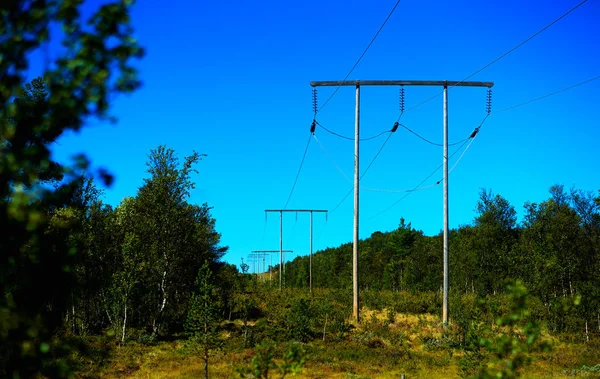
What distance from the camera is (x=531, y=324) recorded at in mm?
4824

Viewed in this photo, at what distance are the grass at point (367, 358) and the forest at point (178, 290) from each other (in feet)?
0.57

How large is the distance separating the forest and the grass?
0.17 metres

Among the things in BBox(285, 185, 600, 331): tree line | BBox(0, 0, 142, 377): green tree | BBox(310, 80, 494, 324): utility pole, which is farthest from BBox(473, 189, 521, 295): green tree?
BBox(0, 0, 142, 377): green tree

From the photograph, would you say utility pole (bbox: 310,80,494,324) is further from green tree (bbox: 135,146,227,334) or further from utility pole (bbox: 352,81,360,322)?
green tree (bbox: 135,146,227,334)

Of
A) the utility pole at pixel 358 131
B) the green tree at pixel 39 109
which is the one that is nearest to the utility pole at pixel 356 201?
the utility pole at pixel 358 131

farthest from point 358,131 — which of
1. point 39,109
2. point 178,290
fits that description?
point 39,109

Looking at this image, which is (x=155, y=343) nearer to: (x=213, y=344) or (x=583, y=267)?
(x=213, y=344)

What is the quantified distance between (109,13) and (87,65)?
1.17 feet

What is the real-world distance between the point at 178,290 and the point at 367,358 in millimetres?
20020

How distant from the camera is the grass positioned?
29.0 metres

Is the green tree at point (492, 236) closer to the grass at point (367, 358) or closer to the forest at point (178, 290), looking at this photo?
the forest at point (178, 290)

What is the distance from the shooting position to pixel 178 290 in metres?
46.8

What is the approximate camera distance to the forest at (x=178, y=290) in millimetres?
3334

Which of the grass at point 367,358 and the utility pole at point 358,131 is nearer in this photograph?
the grass at point 367,358
